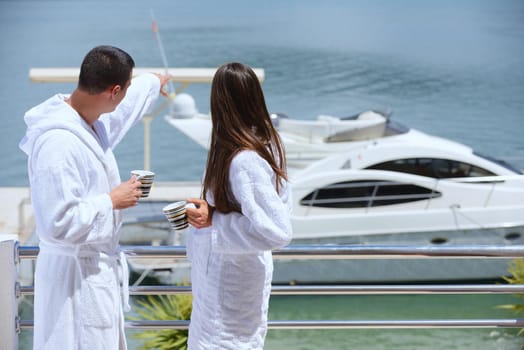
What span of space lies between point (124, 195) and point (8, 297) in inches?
35.1

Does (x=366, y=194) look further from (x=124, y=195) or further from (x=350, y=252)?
(x=124, y=195)

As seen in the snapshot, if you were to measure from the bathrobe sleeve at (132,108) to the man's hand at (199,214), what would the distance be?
339 mm

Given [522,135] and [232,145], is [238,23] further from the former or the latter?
[232,145]

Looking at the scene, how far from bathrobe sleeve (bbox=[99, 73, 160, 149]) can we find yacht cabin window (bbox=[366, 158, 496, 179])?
12071mm

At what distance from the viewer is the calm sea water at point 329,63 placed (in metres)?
16.0

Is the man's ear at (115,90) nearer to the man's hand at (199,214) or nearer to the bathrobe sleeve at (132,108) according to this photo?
the bathrobe sleeve at (132,108)

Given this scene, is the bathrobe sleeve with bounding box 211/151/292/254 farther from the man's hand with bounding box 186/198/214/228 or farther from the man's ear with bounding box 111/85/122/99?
the man's ear with bounding box 111/85/122/99

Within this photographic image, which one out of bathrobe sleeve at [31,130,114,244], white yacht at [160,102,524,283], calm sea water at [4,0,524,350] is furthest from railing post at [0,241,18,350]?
white yacht at [160,102,524,283]

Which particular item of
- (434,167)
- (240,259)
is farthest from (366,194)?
(240,259)

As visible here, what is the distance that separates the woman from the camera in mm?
2406

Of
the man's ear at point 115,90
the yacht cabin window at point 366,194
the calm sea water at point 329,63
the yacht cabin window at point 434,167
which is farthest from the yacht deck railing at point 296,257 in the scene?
the yacht cabin window at point 434,167

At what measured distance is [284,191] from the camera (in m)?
2.53

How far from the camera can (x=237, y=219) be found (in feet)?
8.12

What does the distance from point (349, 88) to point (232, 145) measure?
5019 cm
